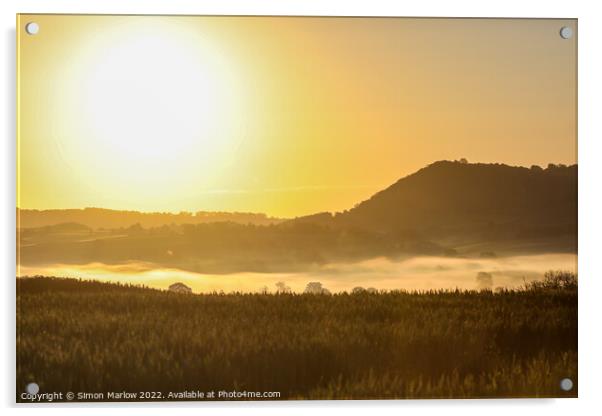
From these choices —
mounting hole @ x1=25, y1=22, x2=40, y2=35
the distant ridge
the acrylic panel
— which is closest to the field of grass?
the acrylic panel

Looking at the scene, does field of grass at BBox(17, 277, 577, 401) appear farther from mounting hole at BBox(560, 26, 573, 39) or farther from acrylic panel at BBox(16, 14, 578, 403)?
mounting hole at BBox(560, 26, 573, 39)

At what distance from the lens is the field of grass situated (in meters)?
4.68

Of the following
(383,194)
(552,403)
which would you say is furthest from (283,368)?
(552,403)

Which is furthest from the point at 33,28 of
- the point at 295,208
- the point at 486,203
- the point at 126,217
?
the point at 486,203

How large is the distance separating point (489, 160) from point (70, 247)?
2849 millimetres

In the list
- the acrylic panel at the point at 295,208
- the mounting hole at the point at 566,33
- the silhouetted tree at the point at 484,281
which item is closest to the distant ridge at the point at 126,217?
the acrylic panel at the point at 295,208

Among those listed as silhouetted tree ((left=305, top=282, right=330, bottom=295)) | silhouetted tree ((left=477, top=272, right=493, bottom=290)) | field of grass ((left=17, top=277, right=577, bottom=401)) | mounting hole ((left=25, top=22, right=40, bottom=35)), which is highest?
mounting hole ((left=25, top=22, right=40, bottom=35))

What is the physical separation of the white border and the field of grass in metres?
0.08

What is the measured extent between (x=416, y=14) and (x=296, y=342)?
236cm

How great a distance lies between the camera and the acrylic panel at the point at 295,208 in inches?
185

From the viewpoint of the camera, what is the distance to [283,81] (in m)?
4.84

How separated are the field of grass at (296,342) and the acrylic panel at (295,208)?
13mm

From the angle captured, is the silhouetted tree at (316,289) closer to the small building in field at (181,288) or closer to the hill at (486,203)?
the hill at (486,203)

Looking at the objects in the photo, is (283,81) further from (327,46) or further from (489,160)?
(489,160)
